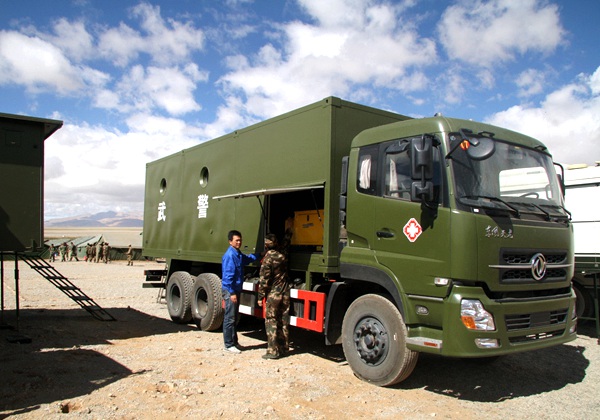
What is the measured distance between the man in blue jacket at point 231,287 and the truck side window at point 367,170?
2.45 metres

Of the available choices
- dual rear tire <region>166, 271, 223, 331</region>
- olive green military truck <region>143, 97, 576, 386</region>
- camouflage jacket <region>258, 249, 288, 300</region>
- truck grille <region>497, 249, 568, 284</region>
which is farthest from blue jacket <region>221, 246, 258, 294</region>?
truck grille <region>497, 249, 568, 284</region>

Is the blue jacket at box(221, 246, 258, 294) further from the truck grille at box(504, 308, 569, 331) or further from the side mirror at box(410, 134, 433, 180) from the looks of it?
the truck grille at box(504, 308, 569, 331)

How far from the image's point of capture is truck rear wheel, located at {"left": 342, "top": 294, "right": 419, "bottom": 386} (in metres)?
5.36

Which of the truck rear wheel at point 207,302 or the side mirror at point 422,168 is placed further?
the truck rear wheel at point 207,302

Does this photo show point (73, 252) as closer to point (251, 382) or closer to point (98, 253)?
point (98, 253)

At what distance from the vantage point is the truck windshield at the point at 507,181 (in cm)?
503

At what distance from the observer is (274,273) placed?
712cm

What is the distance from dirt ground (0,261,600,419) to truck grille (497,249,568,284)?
1.33 m

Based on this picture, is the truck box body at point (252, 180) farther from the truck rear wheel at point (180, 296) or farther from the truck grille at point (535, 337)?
the truck grille at point (535, 337)

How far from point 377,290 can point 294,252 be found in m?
1.71

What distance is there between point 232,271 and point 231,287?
25cm

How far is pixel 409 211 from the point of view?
17.8ft

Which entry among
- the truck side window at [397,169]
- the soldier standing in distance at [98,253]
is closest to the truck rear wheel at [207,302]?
the truck side window at [397,169]


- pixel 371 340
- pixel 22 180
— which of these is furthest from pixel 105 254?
pixel 371 340
